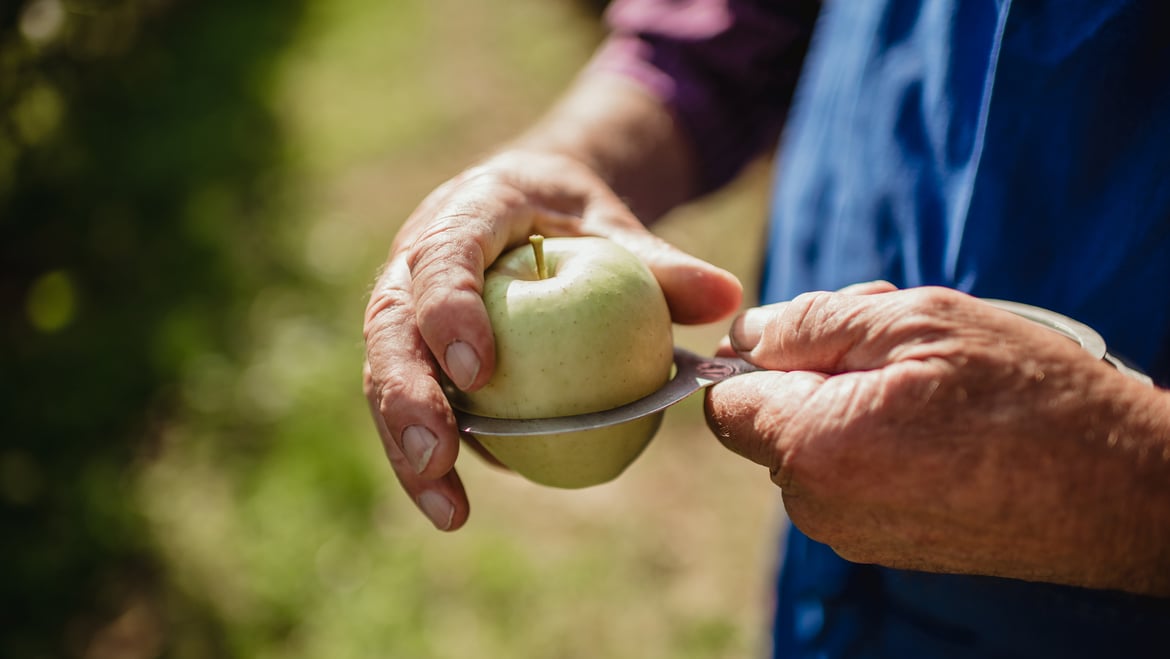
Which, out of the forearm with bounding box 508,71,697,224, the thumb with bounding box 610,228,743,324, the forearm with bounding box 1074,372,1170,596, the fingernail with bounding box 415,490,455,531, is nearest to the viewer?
the forearm with bounding box 1074,372,1170,596

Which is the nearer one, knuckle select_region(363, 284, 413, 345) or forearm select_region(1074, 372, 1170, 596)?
forearm select_region(1074, 372, 1170, 596)

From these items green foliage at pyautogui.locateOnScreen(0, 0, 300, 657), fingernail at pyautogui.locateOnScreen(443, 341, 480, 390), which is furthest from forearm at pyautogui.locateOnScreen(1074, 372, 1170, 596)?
green foliage at pyautogui.locateOnScreen(0, 0, 300, 657)

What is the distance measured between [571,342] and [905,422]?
49 centimetres

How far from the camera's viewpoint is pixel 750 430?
1101 millimetres

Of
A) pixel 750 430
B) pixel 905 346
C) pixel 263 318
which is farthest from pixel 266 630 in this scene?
pixel 905 346

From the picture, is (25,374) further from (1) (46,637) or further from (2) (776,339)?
(2) (776,339)

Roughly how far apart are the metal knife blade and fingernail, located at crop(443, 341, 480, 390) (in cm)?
7

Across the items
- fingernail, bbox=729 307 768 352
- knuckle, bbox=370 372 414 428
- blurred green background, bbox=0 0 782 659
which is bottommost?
blurred green background, bbox=0 0 782 659

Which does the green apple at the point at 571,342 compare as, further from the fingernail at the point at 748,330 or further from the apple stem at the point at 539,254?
the fingernail at the point at 748,330

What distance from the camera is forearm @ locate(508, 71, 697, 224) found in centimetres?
165

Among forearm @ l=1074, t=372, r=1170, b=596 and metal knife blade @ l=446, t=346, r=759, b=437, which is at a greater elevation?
forearm @ l=1074, t=372, r=1170, b=596

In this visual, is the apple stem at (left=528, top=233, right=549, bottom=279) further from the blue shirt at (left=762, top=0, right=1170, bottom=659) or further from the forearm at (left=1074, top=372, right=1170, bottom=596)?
the forearm at (left=1074, top=372, right=1170, bottom=596)

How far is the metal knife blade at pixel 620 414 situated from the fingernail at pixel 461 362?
0.24 feet

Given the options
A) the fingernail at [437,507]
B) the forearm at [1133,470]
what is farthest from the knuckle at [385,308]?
the forearm at [1133,470]
